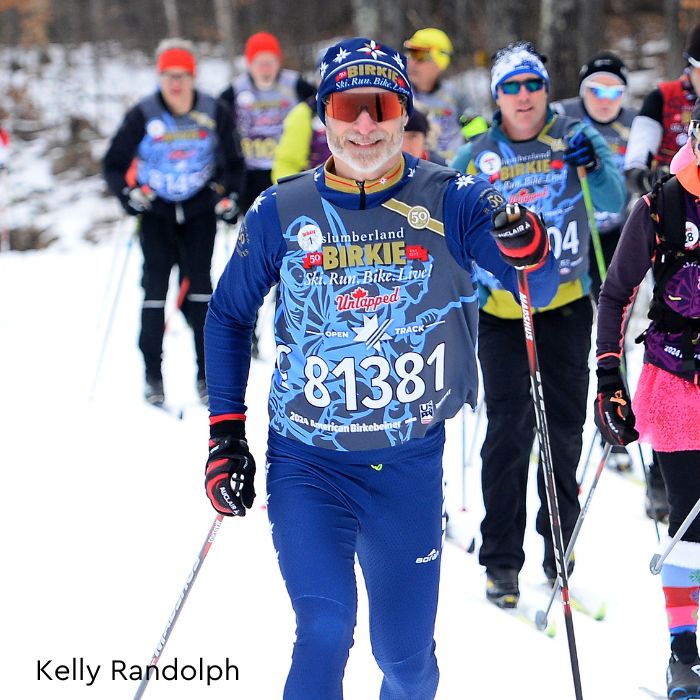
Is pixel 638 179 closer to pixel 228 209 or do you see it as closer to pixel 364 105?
pixel 228 209

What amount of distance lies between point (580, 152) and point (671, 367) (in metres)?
1.21

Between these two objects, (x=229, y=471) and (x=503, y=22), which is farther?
(x=503, y=22)

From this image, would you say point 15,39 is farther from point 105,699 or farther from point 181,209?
point 105,699

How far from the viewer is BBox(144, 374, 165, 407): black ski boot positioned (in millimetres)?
7582

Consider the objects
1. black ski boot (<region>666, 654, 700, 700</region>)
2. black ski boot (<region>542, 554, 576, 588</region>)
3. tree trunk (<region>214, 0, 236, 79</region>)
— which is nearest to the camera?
black ski boot (<region>666, 654, 700, 700</region>)

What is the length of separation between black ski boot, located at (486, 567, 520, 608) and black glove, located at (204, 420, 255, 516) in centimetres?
182

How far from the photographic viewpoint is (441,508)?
3.10 meters

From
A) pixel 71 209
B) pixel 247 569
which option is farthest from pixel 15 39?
pixel 247 569

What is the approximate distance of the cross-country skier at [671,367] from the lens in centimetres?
335

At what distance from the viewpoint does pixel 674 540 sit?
3.51m

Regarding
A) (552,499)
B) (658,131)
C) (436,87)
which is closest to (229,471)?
(552,499)

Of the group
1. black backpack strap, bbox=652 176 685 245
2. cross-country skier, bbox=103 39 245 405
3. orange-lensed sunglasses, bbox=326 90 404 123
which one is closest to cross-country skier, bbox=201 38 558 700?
orange-lensed sunglasses, bbox=326 90 404 123

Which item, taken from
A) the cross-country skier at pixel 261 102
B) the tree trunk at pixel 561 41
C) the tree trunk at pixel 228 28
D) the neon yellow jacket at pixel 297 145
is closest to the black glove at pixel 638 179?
the neon yellow jacket at pixel 297 145

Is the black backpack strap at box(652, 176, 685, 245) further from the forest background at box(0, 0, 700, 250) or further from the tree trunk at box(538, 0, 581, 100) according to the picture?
the forest background at box(0, 0, 700, 250)
